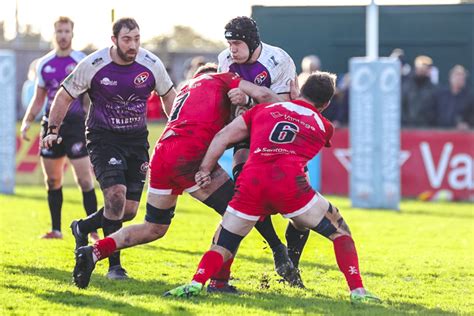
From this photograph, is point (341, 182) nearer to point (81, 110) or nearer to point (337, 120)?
point (337, 120)

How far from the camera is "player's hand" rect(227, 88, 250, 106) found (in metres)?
8.66

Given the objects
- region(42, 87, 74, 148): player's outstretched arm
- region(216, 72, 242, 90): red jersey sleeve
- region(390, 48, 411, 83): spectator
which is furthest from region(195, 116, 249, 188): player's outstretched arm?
region(390, 48, 411, 83): spectator

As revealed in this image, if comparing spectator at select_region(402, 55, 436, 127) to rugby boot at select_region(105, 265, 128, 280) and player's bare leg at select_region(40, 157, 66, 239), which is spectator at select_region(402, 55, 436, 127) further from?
rugby boot at select_region(105, 265, 128, 280)

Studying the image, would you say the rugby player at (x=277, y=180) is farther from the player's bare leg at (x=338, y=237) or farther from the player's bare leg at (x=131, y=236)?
the player's bare leg at (x=131, y=236)

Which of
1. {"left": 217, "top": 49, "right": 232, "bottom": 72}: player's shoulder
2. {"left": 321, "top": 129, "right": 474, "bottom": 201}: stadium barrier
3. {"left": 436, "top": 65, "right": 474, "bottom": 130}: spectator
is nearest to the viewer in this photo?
{"left": 217, "top": 49, "right": 232, "bottom": 72}: player's shoulder

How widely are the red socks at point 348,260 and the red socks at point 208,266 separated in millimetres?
848

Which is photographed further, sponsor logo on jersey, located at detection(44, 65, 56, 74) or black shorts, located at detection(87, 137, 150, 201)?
sponsor logo on jersey, located at detection(44, 65, 56, 74)

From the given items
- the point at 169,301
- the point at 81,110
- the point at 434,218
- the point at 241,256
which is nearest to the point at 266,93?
the point at 169,301

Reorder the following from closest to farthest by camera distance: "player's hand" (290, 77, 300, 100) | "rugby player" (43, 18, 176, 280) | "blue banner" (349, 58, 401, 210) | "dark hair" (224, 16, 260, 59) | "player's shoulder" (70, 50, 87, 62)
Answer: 1. "dark hair" (224, 16, 260, 59)
2. "player's hand" (290, 77, 300, 100)
3. "rugby player" (43, 18, 176, 280)
4. "player's shoulder" (70, 50, 87, 62)
5. "blue banner" (349, 58, 401, 210)

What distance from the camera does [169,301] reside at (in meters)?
8.37

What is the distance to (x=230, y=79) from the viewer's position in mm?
8797

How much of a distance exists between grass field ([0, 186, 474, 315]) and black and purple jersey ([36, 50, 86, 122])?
53.4 inches

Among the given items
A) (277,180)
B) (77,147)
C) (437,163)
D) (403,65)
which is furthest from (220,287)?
(403,65)

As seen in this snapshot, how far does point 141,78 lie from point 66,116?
2.99 m
